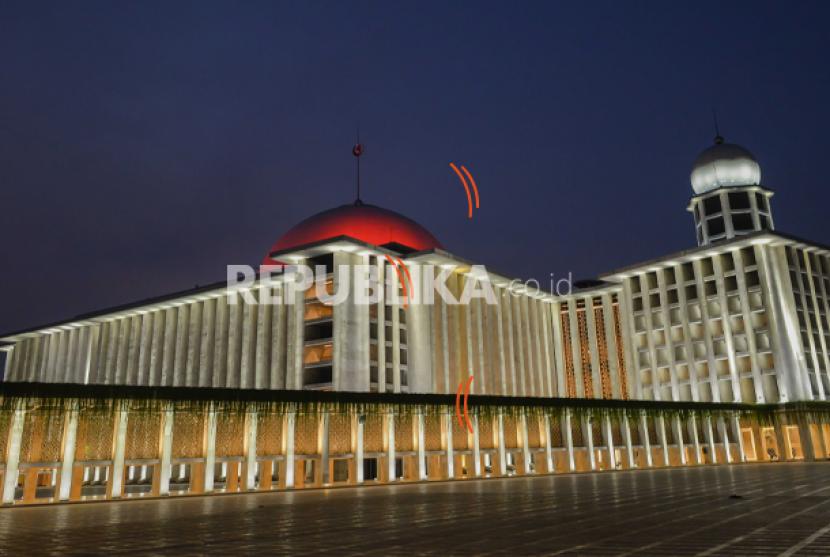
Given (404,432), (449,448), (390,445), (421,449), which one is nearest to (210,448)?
(390,445)

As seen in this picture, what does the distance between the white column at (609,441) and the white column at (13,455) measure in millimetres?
34424

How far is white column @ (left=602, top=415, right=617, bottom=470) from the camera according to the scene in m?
45.2

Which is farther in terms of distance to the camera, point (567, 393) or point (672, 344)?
point (567, 393)

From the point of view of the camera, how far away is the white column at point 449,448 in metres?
37.7

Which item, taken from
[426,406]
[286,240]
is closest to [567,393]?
[286,240]

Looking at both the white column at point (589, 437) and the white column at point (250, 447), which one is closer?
the white column at point (250, 447)

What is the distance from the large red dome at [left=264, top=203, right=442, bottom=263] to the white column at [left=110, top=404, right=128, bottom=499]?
34197 millimetres

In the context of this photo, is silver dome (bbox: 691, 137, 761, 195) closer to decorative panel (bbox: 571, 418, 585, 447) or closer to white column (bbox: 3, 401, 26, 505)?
decorative panel (bbox: 571, 418, 585, 447)

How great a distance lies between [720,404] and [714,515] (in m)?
45.7

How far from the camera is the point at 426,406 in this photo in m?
37.3

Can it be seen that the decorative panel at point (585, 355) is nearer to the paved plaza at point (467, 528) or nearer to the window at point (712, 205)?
the window at point (712, 205)

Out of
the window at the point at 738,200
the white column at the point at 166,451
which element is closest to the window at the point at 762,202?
the window at the point at 738,200

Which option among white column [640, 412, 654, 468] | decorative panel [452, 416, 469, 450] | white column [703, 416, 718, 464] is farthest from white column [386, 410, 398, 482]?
white column [703, 416, 718, 464]

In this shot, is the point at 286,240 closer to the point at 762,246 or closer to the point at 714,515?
the point at 762,246
